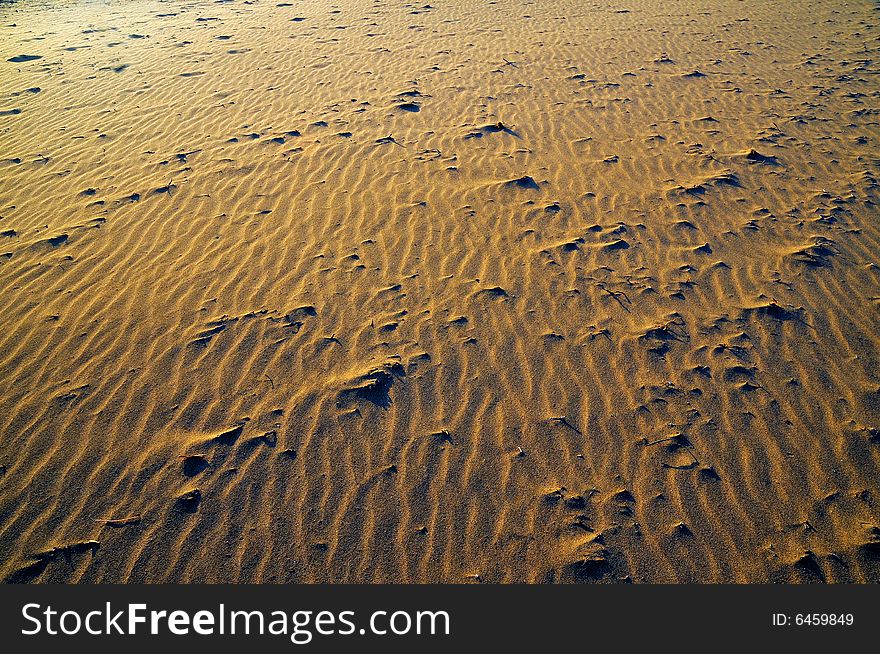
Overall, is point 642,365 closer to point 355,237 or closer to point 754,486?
point 754,486

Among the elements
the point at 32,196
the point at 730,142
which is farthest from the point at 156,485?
the point at 730,142

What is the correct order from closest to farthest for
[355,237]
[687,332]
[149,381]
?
[149,381] → [687,332] → [355,237]

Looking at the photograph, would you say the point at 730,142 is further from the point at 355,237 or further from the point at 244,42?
the point at 244,42

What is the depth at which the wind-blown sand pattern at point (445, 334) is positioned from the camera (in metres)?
3.54

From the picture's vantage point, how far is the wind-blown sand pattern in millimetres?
3541

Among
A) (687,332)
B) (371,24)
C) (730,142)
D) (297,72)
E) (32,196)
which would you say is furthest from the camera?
(371,24)

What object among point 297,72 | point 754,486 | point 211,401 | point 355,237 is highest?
point 297,72

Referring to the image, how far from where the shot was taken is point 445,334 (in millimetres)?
4859

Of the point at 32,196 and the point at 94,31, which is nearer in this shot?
the point at 32,196

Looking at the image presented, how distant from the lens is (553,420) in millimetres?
4164

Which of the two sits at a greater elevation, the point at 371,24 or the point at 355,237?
the point at 371,24

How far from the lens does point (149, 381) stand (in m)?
4.51

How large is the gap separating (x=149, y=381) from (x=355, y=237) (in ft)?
8.63

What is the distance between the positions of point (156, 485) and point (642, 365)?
3.96 m
